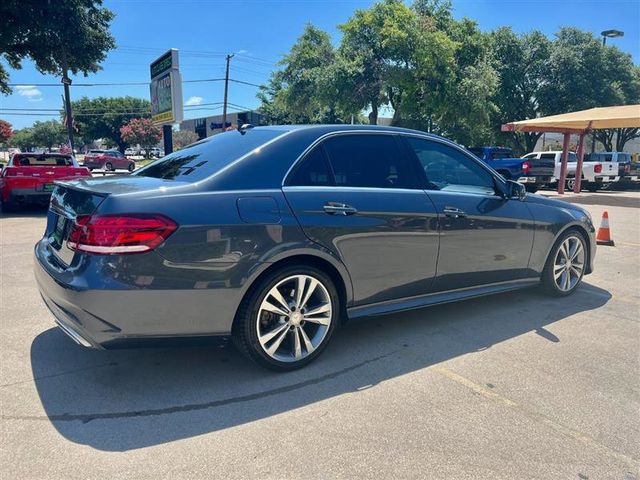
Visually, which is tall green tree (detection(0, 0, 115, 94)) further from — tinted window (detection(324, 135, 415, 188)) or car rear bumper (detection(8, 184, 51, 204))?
tinted window (detection(324, 135, 415, 188))

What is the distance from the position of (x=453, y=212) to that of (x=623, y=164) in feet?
79.5

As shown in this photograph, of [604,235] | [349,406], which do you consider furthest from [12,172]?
[604,235]

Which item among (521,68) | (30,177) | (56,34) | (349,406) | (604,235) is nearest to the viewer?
(349,406)

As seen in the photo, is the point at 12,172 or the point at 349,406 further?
the point at 12,172

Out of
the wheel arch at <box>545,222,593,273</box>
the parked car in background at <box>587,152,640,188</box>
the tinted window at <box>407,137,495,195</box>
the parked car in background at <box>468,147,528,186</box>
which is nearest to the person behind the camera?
the tinted window at <box>407,137,495,195</box>

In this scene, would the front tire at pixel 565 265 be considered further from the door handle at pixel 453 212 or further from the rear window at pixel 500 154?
→ the rear window at pixel 500 154

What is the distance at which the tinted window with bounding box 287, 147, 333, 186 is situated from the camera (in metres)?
3.43

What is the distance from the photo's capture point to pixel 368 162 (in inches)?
151

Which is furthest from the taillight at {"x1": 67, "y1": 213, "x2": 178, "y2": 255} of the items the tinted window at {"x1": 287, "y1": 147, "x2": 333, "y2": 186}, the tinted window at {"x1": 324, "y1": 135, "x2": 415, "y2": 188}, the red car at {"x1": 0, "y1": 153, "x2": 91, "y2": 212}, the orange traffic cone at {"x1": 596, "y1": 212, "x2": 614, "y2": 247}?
the red car at {"x1": 0, "y1": 153, "x2": 91, "y2": 212}

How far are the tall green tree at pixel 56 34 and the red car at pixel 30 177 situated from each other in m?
5.37

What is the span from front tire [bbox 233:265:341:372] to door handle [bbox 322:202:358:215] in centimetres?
42

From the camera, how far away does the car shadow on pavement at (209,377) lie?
2799mm

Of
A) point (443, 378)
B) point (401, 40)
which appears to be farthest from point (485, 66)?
point (443, 378)

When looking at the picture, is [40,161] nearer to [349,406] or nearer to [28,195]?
[28,195]
